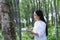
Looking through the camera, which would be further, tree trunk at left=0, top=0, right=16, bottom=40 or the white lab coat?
the white lab coat

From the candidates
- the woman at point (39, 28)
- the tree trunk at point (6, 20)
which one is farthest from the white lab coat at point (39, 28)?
the tree trunk at point (6, 20)

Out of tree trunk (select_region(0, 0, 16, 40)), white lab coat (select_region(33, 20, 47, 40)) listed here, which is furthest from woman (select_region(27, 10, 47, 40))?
tree trunk (select_region(0, 0, 16, 40))

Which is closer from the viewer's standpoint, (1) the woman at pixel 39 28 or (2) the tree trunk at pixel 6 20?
(2) the tree trunk at pixel 6 20

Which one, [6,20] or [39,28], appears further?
[39,28]

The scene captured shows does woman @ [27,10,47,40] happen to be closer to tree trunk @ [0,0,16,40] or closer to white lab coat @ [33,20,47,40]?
white lab coat @ [33,20,47,40]

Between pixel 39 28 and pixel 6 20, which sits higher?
pixel 6 20

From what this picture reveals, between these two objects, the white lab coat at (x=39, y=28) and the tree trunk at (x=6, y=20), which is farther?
the white lab coat at (x=39, y=28)

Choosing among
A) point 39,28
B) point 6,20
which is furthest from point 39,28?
point 6,20

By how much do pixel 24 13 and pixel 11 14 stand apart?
2098 cm

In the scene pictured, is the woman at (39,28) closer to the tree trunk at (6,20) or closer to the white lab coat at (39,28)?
the white lab coat at (39,28)

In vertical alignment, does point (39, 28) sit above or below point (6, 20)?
below

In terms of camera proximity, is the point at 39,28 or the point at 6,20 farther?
the point at 39,28

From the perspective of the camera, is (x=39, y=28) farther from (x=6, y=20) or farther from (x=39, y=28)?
(x=6, y=20)

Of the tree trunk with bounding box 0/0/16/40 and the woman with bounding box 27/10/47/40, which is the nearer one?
the tree trunk with bounding box 0/0/16/40
